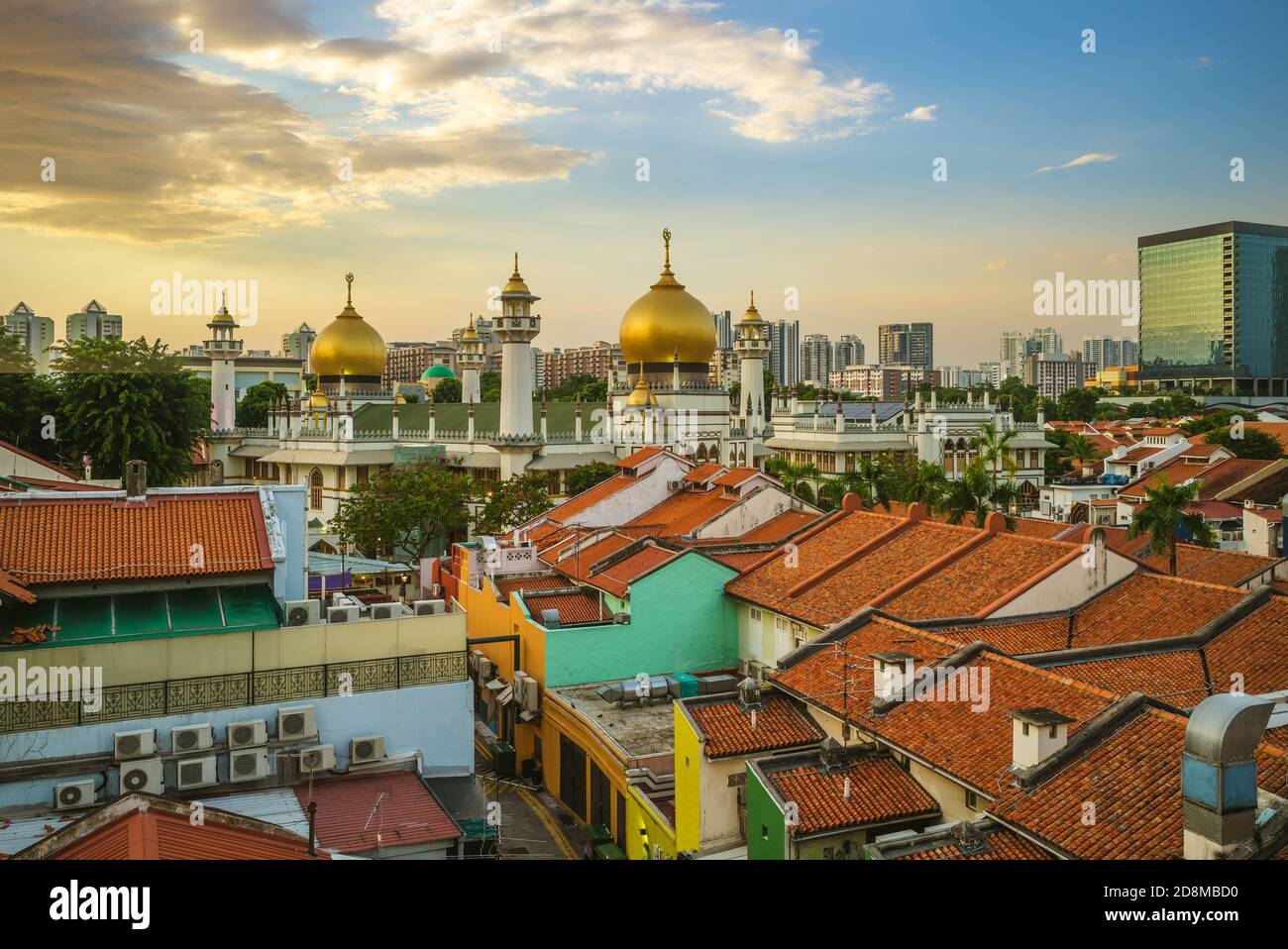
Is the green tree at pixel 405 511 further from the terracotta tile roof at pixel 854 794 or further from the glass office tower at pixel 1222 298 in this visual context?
the terracotta tile roof at pixel 854 794

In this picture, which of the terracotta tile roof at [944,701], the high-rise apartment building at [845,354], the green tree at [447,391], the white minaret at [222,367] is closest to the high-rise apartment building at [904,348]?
the high-rise apartment building at [845,354]

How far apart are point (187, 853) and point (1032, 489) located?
114ft

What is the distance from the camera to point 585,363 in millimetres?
117625

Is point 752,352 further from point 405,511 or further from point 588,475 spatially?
point 405,511

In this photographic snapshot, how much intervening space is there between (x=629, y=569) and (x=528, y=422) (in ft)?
59.3

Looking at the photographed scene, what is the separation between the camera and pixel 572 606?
1490 cm

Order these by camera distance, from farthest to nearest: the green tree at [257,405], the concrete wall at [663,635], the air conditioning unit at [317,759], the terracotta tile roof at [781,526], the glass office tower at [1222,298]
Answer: the green tree at [257,405]
the terracotta tile roof at [781,526]
the concrete wall at [663,635]
the glass office tower at [1222,298]
the air conditioning unit at [317,759]

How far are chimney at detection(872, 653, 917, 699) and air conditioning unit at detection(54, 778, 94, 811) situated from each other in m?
6.16

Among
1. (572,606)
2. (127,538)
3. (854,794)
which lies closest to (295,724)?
(127,538)

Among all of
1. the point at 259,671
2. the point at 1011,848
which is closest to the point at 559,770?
the point at 259,671

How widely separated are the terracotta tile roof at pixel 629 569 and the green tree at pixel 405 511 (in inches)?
363

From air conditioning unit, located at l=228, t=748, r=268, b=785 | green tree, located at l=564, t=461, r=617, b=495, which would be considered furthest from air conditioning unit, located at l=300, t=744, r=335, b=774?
green tree, located at l=564, t=461, r=617, b=495

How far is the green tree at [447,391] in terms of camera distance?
57562 mm

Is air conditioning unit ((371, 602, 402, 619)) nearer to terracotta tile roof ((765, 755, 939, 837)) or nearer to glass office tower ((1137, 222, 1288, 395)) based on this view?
terracotta tile roof ((765, 755, 939, 837))
